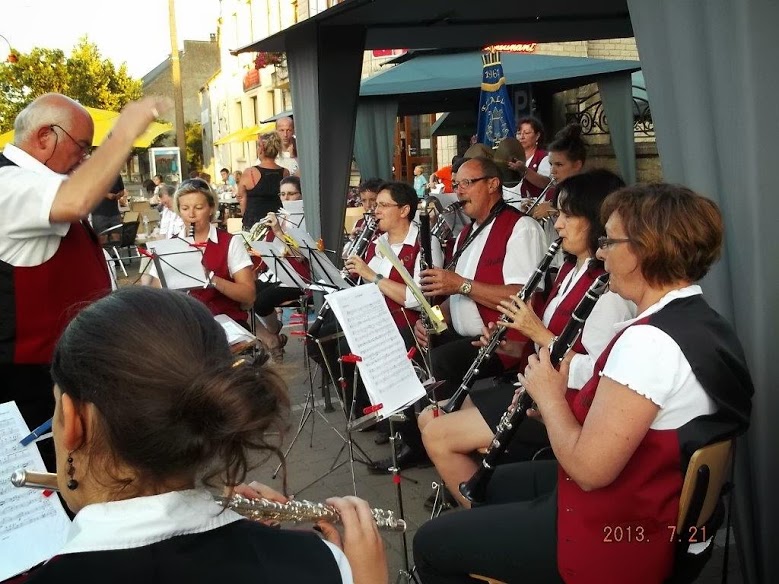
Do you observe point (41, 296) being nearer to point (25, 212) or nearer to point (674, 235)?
point (25, 212)

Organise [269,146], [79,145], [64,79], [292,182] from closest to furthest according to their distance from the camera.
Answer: [79,145], [292,182], [269,146], [64,79]

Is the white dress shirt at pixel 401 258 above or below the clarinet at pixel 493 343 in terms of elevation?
above

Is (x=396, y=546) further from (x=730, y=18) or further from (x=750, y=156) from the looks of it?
(x=730, y=18)

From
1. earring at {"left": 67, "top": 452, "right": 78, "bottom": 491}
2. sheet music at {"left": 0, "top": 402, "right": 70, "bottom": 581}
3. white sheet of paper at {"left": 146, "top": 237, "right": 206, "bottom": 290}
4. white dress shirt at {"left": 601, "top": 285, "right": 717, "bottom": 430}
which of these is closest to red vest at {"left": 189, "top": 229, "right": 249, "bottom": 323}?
white sheet of paper at {"left": 146, "top": 237, "right": 206, "bottom": 290}

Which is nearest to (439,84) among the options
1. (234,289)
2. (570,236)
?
(234,289)

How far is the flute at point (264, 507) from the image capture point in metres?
1.23

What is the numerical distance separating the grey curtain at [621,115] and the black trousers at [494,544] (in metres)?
8.22

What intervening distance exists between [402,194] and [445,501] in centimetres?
192

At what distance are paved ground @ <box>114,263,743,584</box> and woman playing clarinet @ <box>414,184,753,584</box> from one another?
113 centimetres

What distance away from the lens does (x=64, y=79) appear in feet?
95.8

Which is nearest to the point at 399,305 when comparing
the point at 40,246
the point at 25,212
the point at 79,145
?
the point at 79,145

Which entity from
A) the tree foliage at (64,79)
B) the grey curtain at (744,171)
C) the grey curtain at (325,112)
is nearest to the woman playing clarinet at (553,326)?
the grey curtain at (744,171)

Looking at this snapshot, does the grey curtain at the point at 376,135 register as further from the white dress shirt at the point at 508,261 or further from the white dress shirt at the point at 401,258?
the white dress shirt at the point at 508,261

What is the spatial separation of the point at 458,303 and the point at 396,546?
1.35m
